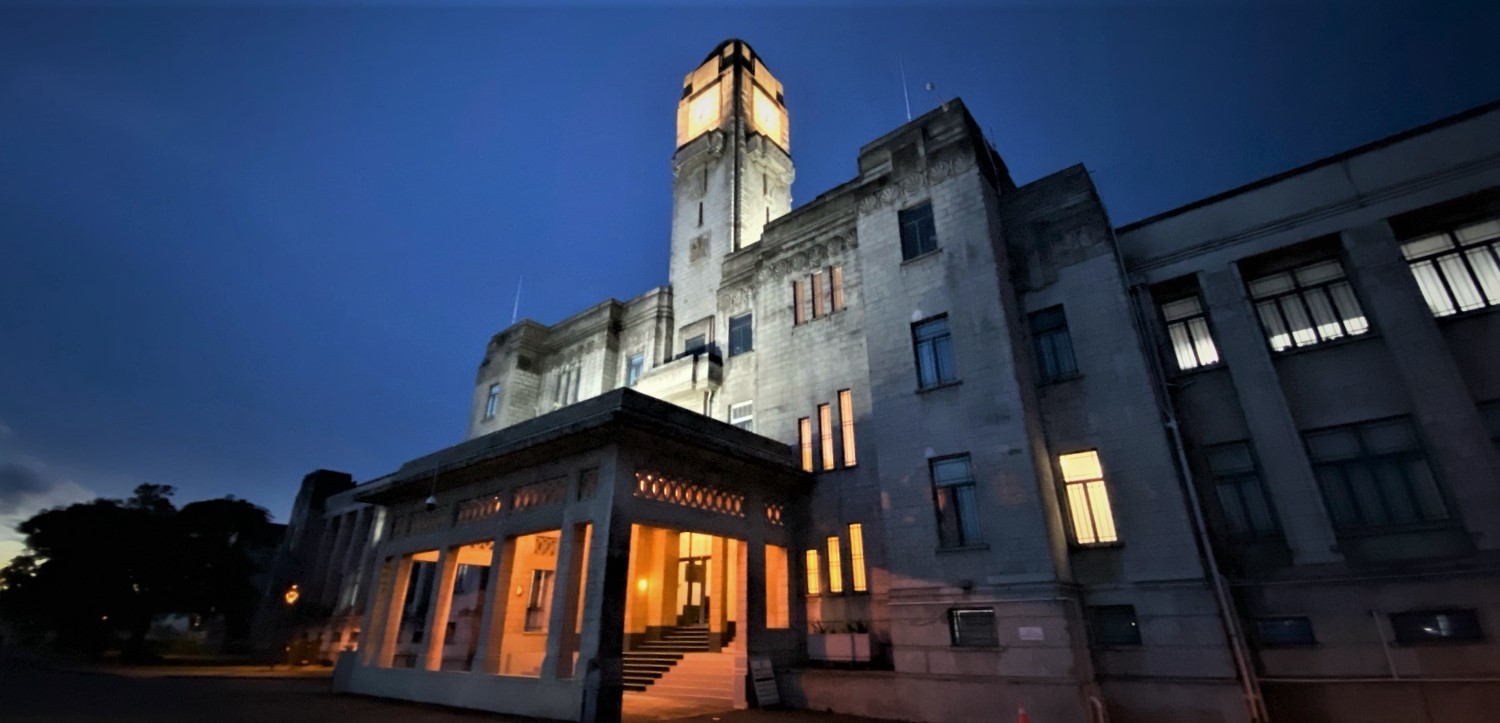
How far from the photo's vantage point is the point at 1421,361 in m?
13.3

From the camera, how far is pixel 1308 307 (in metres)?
15.4

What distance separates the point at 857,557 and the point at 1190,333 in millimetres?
11218

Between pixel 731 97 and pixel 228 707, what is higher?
pixel 731 97

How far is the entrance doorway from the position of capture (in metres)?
22.8

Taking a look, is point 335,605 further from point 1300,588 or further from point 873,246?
point 1300,588

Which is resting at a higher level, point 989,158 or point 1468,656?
point 989,158

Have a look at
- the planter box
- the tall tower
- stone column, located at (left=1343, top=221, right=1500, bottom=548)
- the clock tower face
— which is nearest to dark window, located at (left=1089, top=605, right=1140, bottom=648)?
the planter box

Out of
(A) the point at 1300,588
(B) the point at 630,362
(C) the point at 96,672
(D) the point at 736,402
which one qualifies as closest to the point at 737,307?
(D) the point at 736,402

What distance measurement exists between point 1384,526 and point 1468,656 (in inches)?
100

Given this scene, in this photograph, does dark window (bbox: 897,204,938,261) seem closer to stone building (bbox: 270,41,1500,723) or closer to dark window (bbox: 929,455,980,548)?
stone building (bbox: 270,41,1500,723)

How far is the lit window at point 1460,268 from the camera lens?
13.6 metres

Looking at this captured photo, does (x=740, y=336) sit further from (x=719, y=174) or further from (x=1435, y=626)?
(x=1435, y=626)

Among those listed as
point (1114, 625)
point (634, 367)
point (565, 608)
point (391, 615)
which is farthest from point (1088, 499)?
point (391, 615)

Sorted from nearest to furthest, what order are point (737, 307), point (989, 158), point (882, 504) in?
1. point (882, 504)
2. point (989, 158)
3. point (737, 307)
